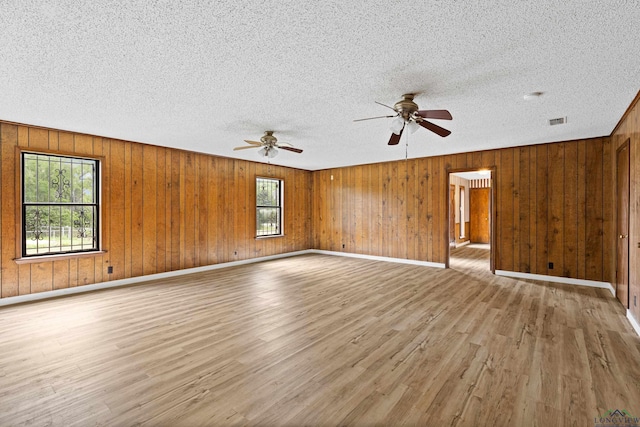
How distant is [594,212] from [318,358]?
517 cm

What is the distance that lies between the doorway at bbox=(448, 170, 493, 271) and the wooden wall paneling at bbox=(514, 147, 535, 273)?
365 cm

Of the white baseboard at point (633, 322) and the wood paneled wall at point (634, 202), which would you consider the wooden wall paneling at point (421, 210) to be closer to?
the wood paneled wall at point (634, 202)

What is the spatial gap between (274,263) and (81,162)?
401 cm

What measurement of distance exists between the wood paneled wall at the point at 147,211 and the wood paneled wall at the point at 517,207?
2.68 metres

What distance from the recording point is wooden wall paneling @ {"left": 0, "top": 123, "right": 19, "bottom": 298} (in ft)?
12.8

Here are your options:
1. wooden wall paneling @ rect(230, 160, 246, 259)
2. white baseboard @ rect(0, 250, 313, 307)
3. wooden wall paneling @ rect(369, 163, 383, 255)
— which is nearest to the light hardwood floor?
white baseboard @ rect(0, 250, 313, 307)

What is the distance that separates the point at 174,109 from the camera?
353cm

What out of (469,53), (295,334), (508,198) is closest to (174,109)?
(295,334)

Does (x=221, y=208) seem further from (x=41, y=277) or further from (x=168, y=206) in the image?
(x=41, y=277)

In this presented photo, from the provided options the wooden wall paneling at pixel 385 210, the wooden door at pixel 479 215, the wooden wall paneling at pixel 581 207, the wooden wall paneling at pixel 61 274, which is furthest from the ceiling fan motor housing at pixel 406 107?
the wooden door at pixel 479 215

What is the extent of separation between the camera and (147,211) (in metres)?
5.27

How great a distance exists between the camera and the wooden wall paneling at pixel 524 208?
5395mm

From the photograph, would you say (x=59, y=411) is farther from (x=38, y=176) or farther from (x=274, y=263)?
(x=274, y=263)

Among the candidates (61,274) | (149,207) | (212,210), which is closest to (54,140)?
(149,207)
